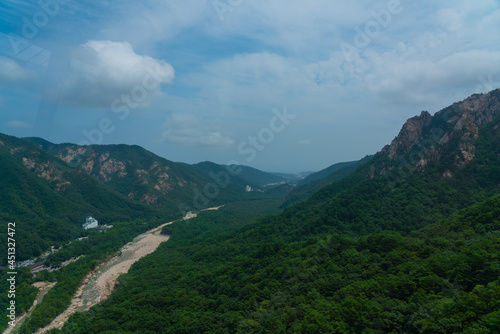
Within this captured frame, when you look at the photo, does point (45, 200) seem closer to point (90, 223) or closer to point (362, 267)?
point (90, 223)

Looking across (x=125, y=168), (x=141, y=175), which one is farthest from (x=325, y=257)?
(x=125, y=168)

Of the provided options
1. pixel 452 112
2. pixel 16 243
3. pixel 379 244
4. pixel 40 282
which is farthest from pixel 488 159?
pixel 16 243

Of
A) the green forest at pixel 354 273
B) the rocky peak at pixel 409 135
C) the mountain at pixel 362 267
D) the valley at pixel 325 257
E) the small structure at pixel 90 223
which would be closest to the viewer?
the green forest at pixel 354 273

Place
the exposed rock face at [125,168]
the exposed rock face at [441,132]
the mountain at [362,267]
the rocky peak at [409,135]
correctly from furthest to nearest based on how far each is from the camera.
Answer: the exposed rock face at [125,168] < the rocky peak at [409,135] < the exposed rock face at [441,132] < the mountain at [362,267]

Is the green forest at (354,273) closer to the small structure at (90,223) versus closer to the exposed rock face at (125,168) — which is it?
the small structure at (90,223)

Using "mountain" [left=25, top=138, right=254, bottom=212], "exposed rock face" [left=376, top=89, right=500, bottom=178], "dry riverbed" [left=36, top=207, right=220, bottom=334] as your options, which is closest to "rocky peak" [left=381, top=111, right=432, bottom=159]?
"exposed rock face" [left=376, top=89, right=500, bottom=178]

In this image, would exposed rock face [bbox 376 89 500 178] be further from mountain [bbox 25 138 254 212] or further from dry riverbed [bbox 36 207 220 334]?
mountain [bbox 25 138 254 212]

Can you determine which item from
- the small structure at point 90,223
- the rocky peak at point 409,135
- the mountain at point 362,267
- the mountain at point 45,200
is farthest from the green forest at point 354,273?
the small structure at point 90,223
